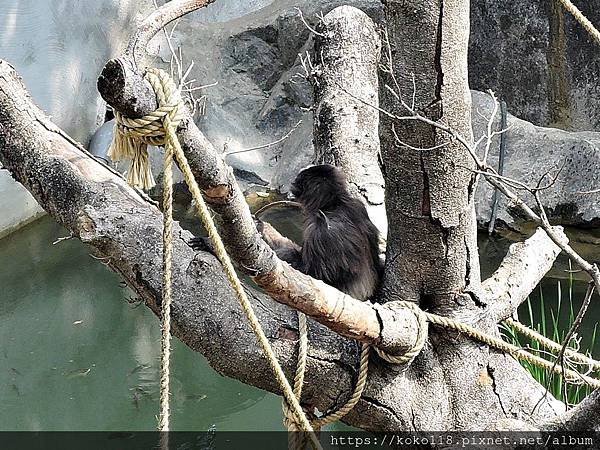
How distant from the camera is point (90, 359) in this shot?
5.71m

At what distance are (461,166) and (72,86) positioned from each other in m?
6.04

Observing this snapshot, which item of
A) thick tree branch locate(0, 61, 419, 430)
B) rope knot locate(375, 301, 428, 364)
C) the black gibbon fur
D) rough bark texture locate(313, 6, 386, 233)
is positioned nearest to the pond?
the black gibbon fur

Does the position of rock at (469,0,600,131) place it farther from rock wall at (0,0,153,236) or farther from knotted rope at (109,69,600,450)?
knotted rope at (109,69,600,450)

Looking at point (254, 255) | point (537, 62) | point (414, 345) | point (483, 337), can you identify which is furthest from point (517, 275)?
point (537, 62)

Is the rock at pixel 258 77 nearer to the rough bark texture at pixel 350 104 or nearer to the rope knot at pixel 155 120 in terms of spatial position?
the rough bark texture at pixel 350 104

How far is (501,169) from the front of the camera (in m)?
6.67

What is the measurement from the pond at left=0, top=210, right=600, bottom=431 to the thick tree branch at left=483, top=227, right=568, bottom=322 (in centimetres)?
241

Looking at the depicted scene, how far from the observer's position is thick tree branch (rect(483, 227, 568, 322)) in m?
2.58

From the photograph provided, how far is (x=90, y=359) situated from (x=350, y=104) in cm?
335

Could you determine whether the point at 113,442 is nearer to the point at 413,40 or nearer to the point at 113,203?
the point at 113,203

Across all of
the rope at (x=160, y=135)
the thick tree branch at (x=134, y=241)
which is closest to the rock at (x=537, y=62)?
the thick tree branch at (x=134, y=241)

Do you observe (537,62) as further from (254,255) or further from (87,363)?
(254,255)

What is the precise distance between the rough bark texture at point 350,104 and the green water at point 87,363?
2420 mm

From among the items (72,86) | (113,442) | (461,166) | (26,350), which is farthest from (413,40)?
(72,86)
